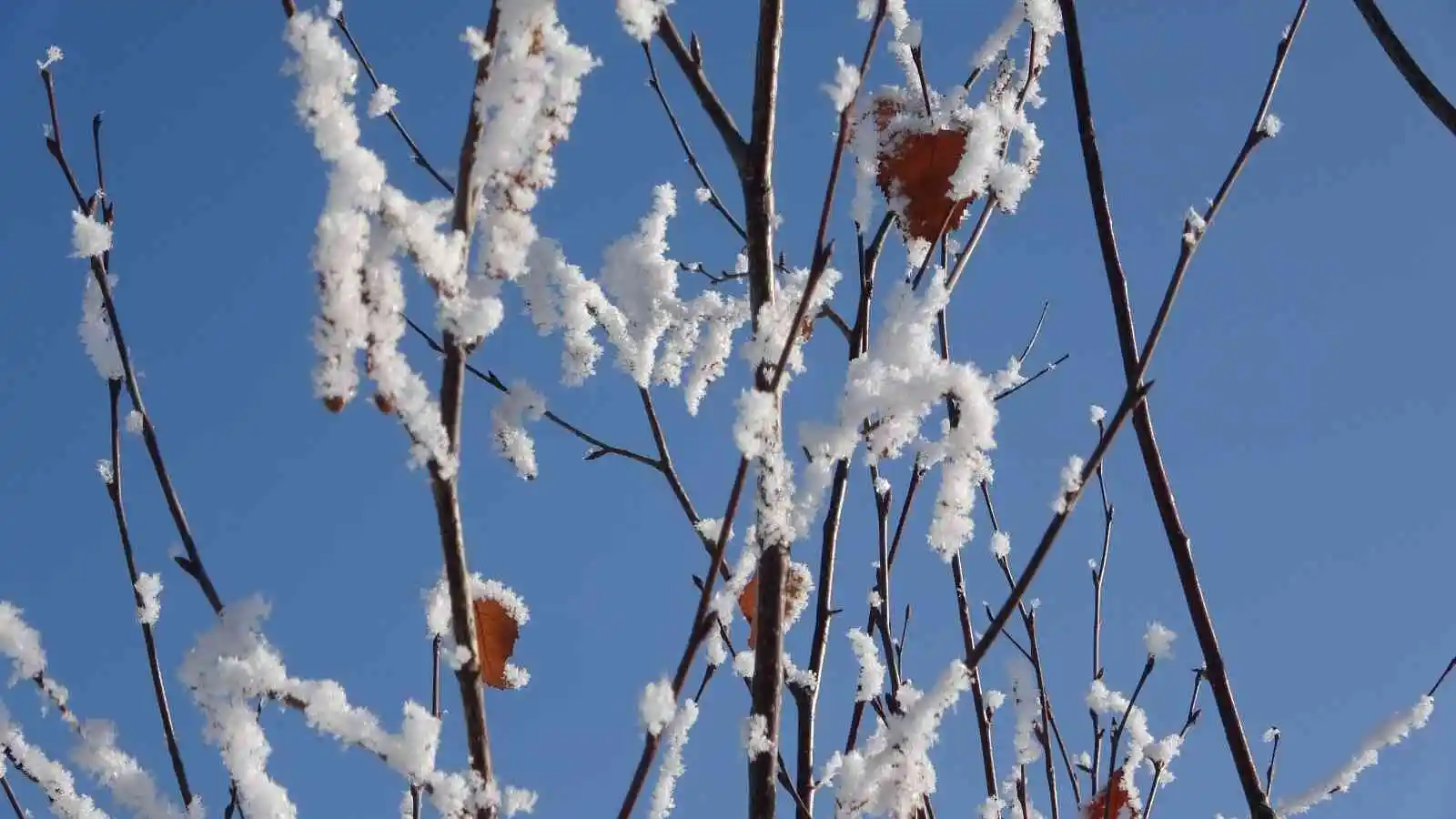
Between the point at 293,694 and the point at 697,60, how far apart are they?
610mm

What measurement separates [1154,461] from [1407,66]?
39 cm

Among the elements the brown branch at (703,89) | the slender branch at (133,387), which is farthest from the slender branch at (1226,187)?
the slender branch at (133,387)

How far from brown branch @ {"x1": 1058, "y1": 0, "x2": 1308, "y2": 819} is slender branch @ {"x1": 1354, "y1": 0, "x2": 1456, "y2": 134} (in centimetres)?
23

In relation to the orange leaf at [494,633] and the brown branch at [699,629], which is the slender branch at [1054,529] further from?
the orange leaf at [494,633]

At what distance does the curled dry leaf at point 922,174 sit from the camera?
1195 millimetres

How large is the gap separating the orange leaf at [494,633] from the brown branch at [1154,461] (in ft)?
2.21

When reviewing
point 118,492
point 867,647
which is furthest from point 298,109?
point 867,647

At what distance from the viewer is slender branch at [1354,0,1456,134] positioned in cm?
86

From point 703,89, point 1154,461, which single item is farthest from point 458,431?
point 1154,461

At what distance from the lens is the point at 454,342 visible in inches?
26.0

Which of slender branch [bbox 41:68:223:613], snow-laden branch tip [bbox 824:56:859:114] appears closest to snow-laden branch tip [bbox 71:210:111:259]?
slender branch [bbox 41:68:223:613]

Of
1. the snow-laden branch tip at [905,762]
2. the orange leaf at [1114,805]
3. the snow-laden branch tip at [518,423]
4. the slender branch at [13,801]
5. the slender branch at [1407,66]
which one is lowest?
the slender branch at [13,801]

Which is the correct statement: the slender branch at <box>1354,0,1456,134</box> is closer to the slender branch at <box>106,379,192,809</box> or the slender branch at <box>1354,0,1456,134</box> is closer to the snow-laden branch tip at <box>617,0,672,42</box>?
the snow-laden branch tip at <box>617,0,672,42</box>

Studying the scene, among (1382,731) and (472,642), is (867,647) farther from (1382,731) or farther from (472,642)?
(472,642)
